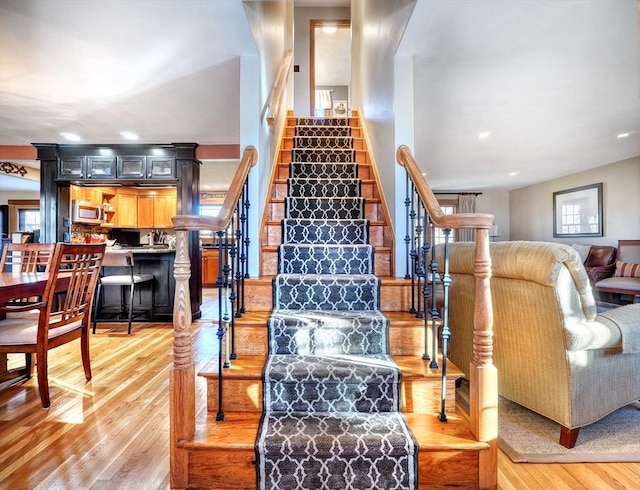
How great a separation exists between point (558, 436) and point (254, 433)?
1.61m

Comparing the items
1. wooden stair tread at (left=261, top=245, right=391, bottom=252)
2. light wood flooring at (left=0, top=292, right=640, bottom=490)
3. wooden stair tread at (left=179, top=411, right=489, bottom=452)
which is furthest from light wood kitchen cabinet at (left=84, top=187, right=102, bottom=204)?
wooden stair tread at (left=179, top=411, right=489, bottom=452)

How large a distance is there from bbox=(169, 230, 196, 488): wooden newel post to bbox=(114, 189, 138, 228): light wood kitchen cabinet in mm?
6396

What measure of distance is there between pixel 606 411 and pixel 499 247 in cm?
101

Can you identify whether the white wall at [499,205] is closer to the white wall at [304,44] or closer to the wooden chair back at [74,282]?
the white wall at [304,44]

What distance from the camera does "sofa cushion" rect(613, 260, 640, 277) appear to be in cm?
505

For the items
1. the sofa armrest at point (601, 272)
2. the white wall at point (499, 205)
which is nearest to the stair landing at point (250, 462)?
the sofa armrest at point (601, 272)

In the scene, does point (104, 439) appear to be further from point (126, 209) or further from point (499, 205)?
point (499, 205)

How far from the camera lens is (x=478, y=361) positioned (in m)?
1.48

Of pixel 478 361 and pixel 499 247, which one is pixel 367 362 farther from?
pixel 499 247

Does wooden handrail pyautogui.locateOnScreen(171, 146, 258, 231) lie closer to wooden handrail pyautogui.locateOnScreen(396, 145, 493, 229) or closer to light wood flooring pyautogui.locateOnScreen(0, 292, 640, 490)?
wooden handrail pyautogui.locateOnScreen(396, 145, 493, 229)

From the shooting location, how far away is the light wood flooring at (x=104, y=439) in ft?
4.88

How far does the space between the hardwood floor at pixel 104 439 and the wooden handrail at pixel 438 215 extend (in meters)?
1.13

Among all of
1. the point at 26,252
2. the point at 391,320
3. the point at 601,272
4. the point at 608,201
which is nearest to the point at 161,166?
the point at 26,252

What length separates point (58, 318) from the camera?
2418 mm
